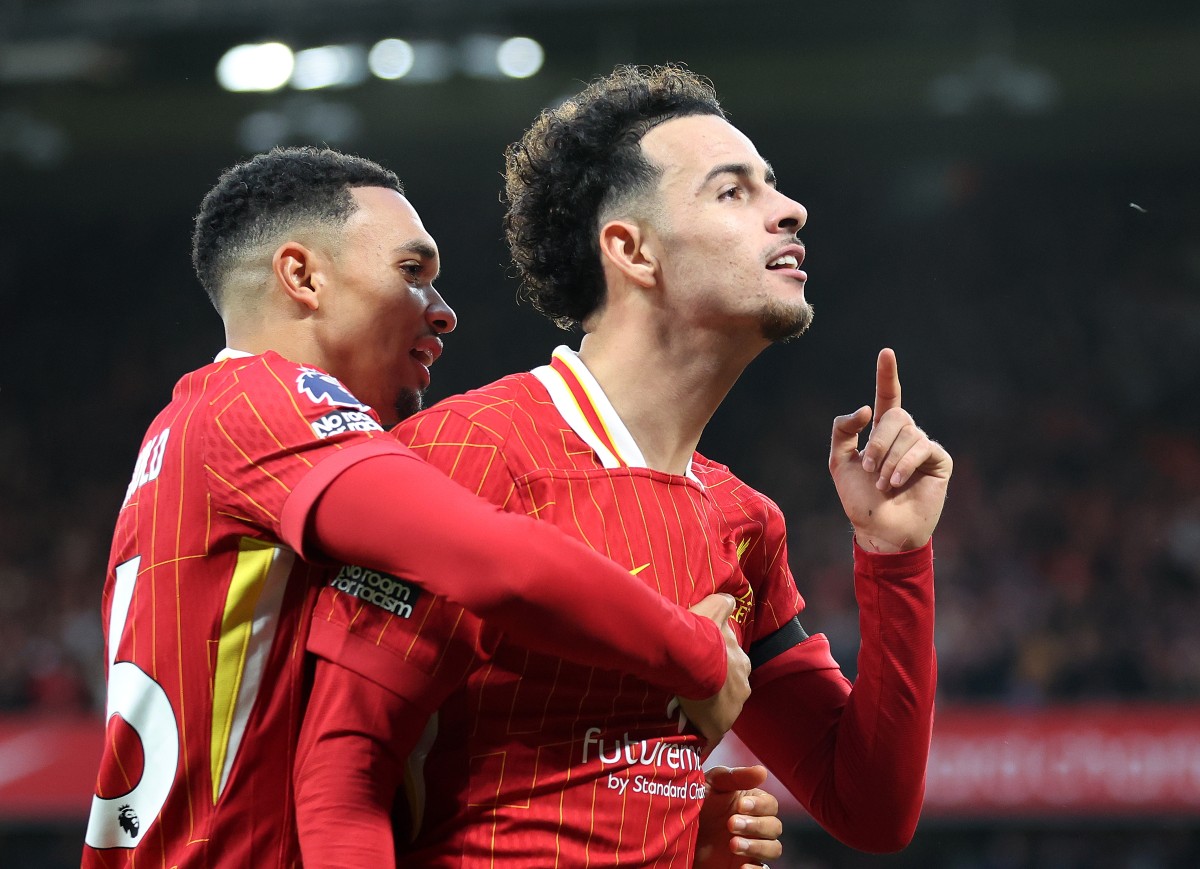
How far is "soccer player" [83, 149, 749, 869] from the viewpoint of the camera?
5.66ft

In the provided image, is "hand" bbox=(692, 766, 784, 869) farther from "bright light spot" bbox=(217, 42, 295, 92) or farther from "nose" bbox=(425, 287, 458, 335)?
"bright light spot" bbox=(217, 42, 295, 92)

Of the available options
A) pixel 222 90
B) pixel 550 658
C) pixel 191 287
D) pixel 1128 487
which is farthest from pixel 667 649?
pixel 191 287

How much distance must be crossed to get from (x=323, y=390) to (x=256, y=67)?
9.71 metres

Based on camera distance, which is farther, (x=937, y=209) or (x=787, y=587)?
(x=937, y=209)

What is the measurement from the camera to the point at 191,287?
1307cm

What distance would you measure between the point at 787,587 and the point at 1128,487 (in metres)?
8.68

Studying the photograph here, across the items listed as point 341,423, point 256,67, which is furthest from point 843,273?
point 341,423

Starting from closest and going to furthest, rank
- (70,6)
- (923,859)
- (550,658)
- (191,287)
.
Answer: (550,658), (923,859), (70,6), (191,287)

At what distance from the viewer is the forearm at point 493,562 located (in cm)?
171

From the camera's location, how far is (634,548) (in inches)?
81.3

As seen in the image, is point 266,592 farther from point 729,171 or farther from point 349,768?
point 729,171

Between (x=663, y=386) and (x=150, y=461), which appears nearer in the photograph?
(x=150, y=461)

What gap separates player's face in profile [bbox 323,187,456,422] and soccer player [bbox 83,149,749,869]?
14 centimetres

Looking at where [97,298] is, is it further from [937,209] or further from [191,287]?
[937,209]
